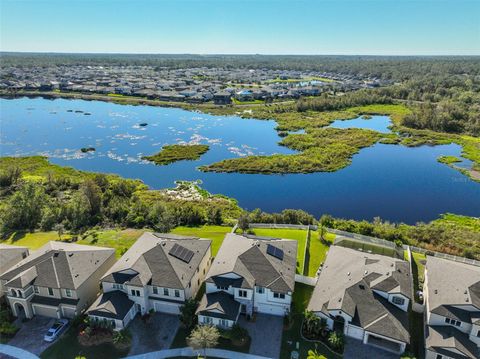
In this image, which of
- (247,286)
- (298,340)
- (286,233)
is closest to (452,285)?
(298,340)

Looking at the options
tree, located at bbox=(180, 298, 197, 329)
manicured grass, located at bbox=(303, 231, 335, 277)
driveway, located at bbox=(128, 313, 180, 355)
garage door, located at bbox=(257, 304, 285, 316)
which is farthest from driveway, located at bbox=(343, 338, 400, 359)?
driveway, located at bbox=(128, 313, 180, 355)

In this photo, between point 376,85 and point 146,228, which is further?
point 376,85

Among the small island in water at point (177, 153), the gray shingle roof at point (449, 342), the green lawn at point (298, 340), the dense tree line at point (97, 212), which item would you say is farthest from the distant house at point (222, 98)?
the gray shingle roof at point (449, 342)

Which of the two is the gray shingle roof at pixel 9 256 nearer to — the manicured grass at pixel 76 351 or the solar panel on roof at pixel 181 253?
the manicured grass at pixel 76 351

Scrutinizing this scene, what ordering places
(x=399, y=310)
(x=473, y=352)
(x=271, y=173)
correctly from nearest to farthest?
(x=473, y=352)
(x=399, y=310)
(x=271, y=173)

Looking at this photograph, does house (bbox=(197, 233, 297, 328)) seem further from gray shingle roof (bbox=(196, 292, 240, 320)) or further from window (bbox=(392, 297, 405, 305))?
window (bbox=(392, 297, 405, 305))

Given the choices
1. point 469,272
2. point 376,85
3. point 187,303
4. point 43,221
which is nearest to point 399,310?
point 469,272

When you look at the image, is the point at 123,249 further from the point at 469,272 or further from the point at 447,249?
the point at 447,249

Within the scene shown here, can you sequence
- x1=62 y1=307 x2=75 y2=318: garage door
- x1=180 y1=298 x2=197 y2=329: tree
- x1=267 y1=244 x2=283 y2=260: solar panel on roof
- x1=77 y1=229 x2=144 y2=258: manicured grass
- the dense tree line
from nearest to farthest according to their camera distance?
Result: x1=180 y1=298 x2=197 y2=329: tree, x1=62 y1=307 x2=75 y2=318: garage door, x1=267 y1=244 x2=283 y2=260: solar panel on roof, x1=77 y1=229 x2=144 y2=258: manicured grass, the dense tree line
